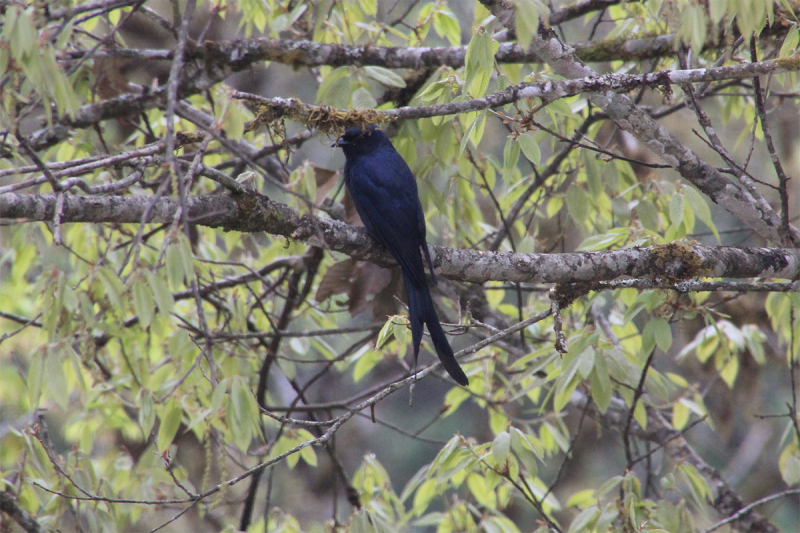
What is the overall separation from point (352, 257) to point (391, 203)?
0.54 metres

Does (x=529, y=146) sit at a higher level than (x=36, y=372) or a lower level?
higher

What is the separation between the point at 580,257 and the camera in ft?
8.67

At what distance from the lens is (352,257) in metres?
2.86

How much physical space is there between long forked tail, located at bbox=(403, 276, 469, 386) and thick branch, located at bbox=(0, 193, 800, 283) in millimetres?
231

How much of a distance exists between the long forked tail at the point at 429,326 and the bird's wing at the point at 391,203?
0.06 m

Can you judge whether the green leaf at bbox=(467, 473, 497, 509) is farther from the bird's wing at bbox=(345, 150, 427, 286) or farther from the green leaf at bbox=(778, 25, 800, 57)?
the green leaf at bbox=(778, 25, 800, 57)

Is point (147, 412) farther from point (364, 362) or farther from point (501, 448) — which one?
point (501, 448)

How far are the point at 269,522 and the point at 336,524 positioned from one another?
1.49 feet

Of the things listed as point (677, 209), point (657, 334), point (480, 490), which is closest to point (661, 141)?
point (677, 209)

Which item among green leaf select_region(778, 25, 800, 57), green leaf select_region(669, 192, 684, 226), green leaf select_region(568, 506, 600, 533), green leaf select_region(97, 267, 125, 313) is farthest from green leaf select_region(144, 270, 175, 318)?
green leaf select_region(778, 25, 800, 57)

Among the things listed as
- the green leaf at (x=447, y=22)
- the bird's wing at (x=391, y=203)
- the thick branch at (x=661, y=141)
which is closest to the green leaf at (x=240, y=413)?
the bird's wing at (x=391, y=203)

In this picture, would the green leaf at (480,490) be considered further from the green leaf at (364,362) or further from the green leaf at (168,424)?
the green leaf at (168,424)

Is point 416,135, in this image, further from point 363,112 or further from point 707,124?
point 707,124

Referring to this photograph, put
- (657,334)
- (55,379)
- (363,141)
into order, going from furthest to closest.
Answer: (363,141) → (657,334) → (55,379)
